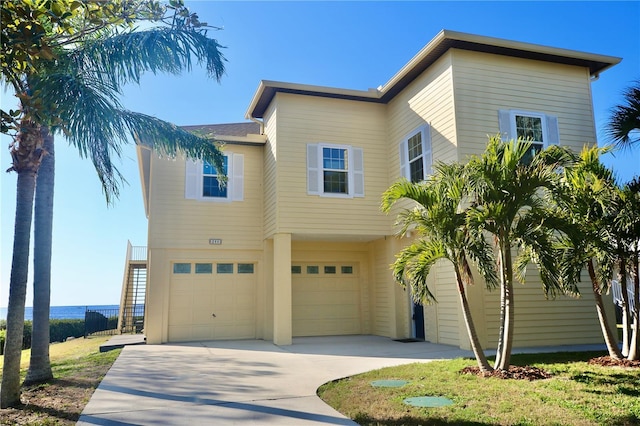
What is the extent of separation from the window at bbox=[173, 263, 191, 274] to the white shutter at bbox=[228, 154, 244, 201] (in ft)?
7.33

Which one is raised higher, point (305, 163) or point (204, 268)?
point (305, 163)

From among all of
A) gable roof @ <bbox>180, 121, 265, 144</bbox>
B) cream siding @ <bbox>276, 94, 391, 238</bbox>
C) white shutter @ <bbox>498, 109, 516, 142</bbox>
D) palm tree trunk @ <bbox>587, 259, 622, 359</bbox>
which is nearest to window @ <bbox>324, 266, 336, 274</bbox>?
cream siding @ <bbox>276, 94, 391, 238</bbox>

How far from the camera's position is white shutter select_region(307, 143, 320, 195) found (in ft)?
40.3

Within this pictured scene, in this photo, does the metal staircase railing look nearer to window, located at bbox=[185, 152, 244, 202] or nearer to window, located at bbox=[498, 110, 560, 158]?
window, located at bbox=[185, 152, 244, 202]

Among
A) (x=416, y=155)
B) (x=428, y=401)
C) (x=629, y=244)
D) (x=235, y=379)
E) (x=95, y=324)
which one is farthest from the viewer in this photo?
(x=95, y=324)

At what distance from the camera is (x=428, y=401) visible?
219 inches

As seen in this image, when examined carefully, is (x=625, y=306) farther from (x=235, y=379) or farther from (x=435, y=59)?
(x=435, y=59)

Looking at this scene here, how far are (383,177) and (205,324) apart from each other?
6.28 metres

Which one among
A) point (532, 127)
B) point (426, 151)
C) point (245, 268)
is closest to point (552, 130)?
point (532, 127)

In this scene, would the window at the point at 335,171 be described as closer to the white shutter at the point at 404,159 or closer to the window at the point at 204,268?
the white shutter at the point at 404,159

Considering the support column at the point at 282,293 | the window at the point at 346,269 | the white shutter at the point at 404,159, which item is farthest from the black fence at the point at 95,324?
the white shutter at the point at 404,159

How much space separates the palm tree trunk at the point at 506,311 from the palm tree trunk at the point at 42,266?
6843 millimetres

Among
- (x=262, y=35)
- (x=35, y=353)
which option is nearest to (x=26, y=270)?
(x=35, y=353)

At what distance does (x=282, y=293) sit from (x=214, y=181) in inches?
156
